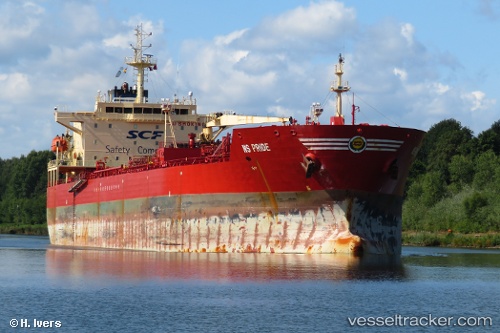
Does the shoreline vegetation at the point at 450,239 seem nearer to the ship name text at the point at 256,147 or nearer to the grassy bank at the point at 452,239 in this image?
the grassy bank at the point at 452,239

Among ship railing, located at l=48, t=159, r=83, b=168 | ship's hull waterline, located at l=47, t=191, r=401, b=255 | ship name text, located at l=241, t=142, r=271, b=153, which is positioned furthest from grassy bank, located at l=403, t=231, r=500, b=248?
ship name text, located at l=241, t=142, r=271, b=153

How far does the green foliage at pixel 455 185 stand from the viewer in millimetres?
57481

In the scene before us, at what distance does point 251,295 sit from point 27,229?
2744 inches

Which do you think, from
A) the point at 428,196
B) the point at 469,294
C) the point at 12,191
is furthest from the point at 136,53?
the point at 12,191

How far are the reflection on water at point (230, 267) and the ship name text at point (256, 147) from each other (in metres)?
3.74

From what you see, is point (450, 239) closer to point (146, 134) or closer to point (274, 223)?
point (146, 134)

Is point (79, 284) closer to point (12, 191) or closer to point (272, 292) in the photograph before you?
point (272, 292)

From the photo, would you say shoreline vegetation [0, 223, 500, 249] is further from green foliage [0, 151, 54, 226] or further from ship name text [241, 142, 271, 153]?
green foliage [0, 151, 54, 226]

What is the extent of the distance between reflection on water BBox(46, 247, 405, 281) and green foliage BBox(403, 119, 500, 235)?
2086cm

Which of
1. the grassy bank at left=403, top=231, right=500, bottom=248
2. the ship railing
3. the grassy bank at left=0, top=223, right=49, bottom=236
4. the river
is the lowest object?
the river

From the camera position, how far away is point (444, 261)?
39.0m

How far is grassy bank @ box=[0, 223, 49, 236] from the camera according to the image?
9068cm

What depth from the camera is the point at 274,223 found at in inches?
1439

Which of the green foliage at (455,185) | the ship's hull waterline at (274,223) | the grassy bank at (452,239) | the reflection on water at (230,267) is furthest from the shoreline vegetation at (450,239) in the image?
the reflection on water at (230,267)
